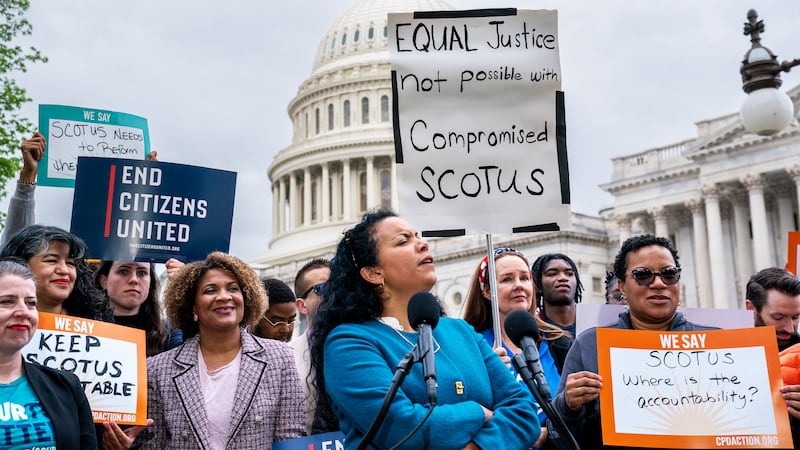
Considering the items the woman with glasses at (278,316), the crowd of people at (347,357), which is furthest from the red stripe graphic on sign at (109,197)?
the woman with glasses at (278,316)

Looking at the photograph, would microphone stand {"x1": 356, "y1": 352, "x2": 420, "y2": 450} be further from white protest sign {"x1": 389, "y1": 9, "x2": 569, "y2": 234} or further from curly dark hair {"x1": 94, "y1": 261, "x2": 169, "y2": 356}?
curly dark hair {"x1": 94, "y1": 261, "x2": 169, "y2": 356}

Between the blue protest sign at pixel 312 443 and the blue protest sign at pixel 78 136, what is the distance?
3.89m

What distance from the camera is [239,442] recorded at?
4.79 meters

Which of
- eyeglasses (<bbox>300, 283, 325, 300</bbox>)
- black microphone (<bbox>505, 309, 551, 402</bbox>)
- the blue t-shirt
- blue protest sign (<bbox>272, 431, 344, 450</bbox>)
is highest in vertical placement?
eyeglasses (<bbox>300, 283, 325, 300</bbox>)

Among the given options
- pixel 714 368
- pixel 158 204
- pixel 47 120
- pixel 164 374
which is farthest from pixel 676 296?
pixel 47 120

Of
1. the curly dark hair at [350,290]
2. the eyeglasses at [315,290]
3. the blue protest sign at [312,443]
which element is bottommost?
the blue protest sign at [312,443]

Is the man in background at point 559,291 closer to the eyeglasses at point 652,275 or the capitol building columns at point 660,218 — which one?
the eyeglasses at point 652,275

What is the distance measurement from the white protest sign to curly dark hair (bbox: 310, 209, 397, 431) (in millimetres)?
720

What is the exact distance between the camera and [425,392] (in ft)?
13.0

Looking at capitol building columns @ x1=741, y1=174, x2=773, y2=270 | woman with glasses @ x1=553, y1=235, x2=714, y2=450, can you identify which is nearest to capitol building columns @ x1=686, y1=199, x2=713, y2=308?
capitol building columns @ x1=741, y1=174, x2=773, y2=270

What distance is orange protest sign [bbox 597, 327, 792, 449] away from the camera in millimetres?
4133

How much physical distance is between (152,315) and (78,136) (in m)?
2.42

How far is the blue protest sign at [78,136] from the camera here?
7.86 meters

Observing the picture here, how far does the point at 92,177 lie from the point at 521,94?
114 inches
